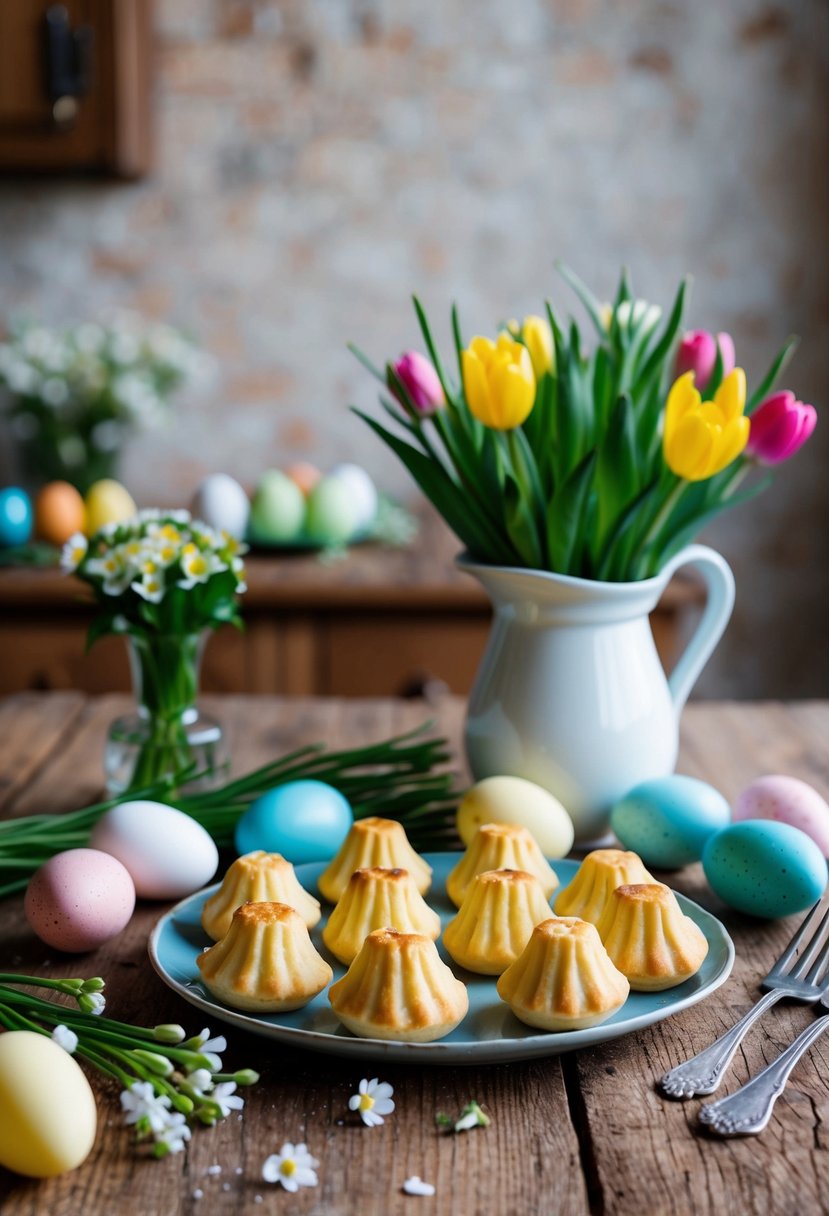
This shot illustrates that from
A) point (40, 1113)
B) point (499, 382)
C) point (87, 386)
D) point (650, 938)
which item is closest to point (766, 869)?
point (650, 938)

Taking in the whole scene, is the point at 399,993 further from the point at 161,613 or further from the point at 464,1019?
the point at 161,613

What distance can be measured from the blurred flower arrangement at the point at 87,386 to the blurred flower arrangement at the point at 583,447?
1.56 metres

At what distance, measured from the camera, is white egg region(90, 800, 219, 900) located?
2.82 feet

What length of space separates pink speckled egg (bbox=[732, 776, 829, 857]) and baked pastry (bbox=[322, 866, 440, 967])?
13.3 inches

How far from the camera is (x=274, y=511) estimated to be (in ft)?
7.43

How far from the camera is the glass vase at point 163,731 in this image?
40.8 inches

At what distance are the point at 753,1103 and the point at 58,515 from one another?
6.31 feet

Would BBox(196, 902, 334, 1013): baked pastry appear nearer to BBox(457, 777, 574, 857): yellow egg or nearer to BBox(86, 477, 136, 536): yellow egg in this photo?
BBox(457, 777, 574, 857): yellow egg

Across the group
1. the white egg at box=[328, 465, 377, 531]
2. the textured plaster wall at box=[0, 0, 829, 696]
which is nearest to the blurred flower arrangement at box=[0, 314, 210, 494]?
the textured plaster wall at box=[0, 0, 829, 696]

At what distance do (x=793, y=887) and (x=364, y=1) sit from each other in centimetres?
228

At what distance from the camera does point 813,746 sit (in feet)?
4.23

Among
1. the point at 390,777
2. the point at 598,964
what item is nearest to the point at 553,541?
the point at 390,777

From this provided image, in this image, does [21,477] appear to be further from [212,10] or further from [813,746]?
[813,746]

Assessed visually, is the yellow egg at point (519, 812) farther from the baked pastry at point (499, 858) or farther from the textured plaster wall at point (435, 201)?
the textured plaster wall at point (435, 201)
